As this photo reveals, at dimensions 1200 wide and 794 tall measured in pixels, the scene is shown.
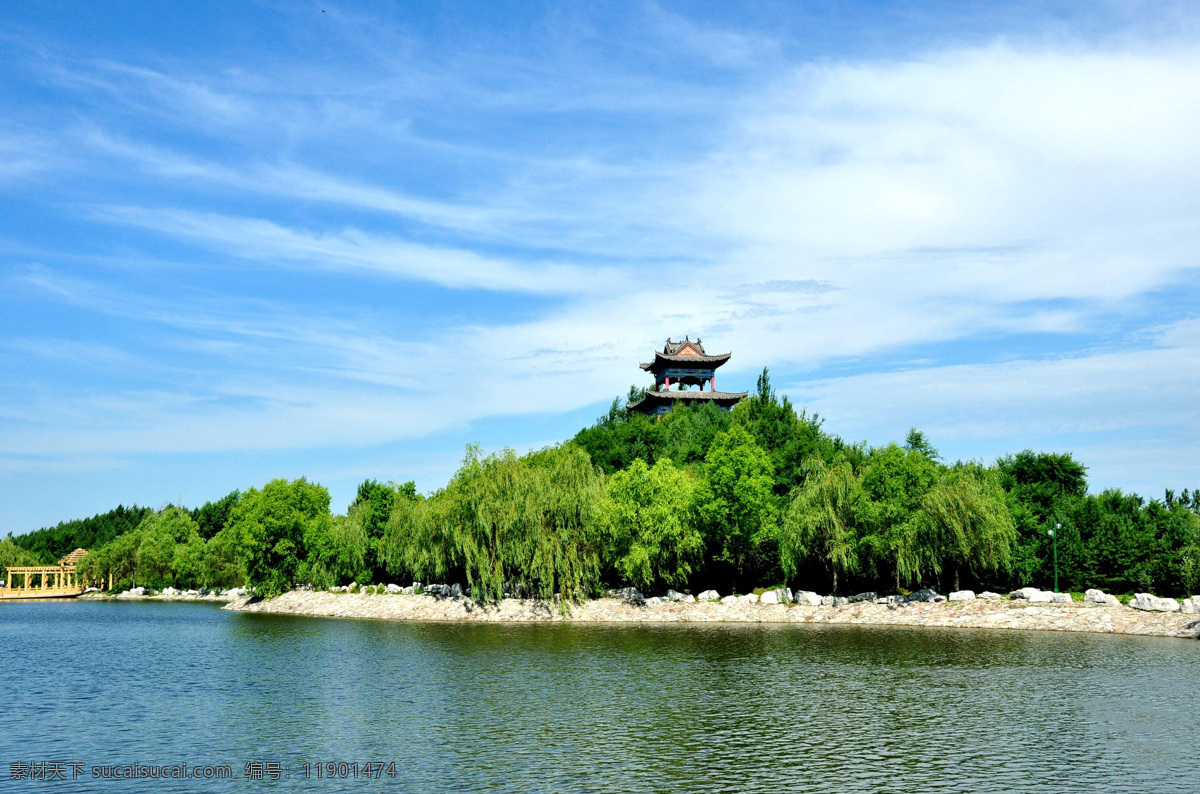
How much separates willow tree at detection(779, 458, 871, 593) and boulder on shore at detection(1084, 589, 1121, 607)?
36.9ft

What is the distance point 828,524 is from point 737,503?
5.67 metres

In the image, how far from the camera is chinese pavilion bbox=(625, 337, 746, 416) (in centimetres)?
8088

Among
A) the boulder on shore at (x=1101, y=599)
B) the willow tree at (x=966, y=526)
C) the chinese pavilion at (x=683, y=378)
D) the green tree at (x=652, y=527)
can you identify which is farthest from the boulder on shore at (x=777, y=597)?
the chinese pavilion at (x=683, y=378)

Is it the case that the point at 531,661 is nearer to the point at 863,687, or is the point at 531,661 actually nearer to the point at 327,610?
the point at 863,687

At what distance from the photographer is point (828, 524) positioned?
47.9 m

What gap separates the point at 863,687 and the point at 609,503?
26.6 m

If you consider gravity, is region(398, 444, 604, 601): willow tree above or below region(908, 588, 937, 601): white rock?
above

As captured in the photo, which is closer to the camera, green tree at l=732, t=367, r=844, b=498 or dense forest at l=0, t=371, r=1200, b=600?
dense forest at l=0, t=371, r=1200, b=600

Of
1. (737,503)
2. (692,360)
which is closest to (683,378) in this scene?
(692,360)

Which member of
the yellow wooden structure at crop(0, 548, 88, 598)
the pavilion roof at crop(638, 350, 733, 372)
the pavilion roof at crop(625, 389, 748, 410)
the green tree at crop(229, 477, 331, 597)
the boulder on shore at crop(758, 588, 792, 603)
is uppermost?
the pavilion roof at crop(638, 350, 733, 372)

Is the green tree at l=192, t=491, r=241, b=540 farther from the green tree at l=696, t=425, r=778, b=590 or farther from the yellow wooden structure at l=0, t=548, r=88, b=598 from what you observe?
the green tree at l=696, t=425, r=778, b=590

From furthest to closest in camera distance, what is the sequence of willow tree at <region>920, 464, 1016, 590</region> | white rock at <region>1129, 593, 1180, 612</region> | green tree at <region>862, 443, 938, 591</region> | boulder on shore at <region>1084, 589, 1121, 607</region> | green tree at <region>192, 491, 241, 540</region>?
green tree at <region>192, 491, 241, 540</region> → green tree at <region>862, 443, 938, 591</region> → willow tree at <region>920, 464, 1016, 590</region> → boulder on shore at <region>1084, 589, 1121, 607</region> → white rock at <region>1129, 593, 1180, 612</region>

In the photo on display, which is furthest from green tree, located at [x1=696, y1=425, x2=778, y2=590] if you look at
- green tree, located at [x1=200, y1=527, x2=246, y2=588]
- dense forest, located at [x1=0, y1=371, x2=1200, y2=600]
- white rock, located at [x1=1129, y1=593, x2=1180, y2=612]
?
green tree, located at [x1=200, y1=527, x2=246, y2=588]

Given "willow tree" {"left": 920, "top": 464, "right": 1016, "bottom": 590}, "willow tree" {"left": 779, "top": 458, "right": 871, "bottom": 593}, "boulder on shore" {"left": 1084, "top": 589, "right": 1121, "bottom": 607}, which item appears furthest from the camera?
"willow tree" {"left": 779, "top": 458, "right": 871, "bottom": 593}
